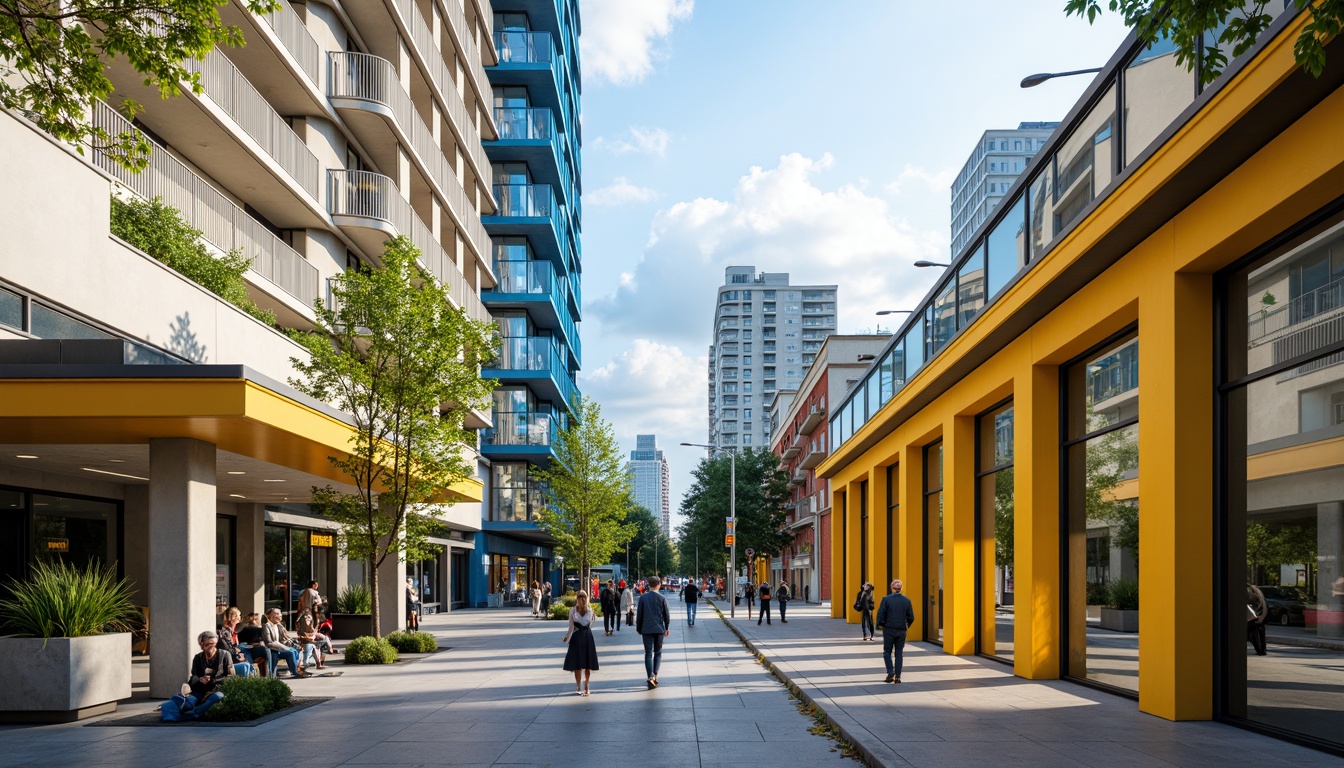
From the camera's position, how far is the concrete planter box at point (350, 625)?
2684 centimetres

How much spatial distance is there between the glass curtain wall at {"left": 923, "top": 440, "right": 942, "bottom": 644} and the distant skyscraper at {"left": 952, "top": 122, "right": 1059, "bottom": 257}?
12350 cm

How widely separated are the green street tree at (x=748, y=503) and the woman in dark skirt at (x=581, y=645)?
58.4 m

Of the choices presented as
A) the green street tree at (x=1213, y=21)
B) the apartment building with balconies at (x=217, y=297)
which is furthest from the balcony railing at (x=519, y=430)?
the green street tree at (x=1213, y=21)

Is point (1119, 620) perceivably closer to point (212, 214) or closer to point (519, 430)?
point (212, 214)

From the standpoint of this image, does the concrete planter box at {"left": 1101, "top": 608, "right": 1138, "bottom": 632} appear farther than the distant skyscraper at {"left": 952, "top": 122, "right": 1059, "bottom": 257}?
No

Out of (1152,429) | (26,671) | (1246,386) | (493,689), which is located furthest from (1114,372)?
(26,671)

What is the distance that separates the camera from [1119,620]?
14.1 metres

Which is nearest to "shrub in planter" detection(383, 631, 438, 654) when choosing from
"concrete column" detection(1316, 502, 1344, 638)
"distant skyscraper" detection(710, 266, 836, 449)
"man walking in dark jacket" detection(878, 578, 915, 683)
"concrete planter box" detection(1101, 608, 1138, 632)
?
"man walking in dark jacket" detection(878, 578, 915, 683)

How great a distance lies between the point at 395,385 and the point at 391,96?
1219cm

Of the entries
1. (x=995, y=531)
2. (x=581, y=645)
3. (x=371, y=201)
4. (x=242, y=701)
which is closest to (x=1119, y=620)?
(x=995, y=531)

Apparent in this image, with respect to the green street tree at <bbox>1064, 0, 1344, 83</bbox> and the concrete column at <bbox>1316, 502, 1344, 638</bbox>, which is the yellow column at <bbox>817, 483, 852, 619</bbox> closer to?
the concrete column at <bbox>1316, 502, 1344, 638</bbox>

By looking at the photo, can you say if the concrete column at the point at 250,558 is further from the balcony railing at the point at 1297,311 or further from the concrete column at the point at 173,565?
the balcony railing at the point at 1297,311

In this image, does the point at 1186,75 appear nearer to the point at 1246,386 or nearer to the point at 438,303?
the point at 1246,386

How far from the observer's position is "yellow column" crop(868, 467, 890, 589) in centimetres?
3088
